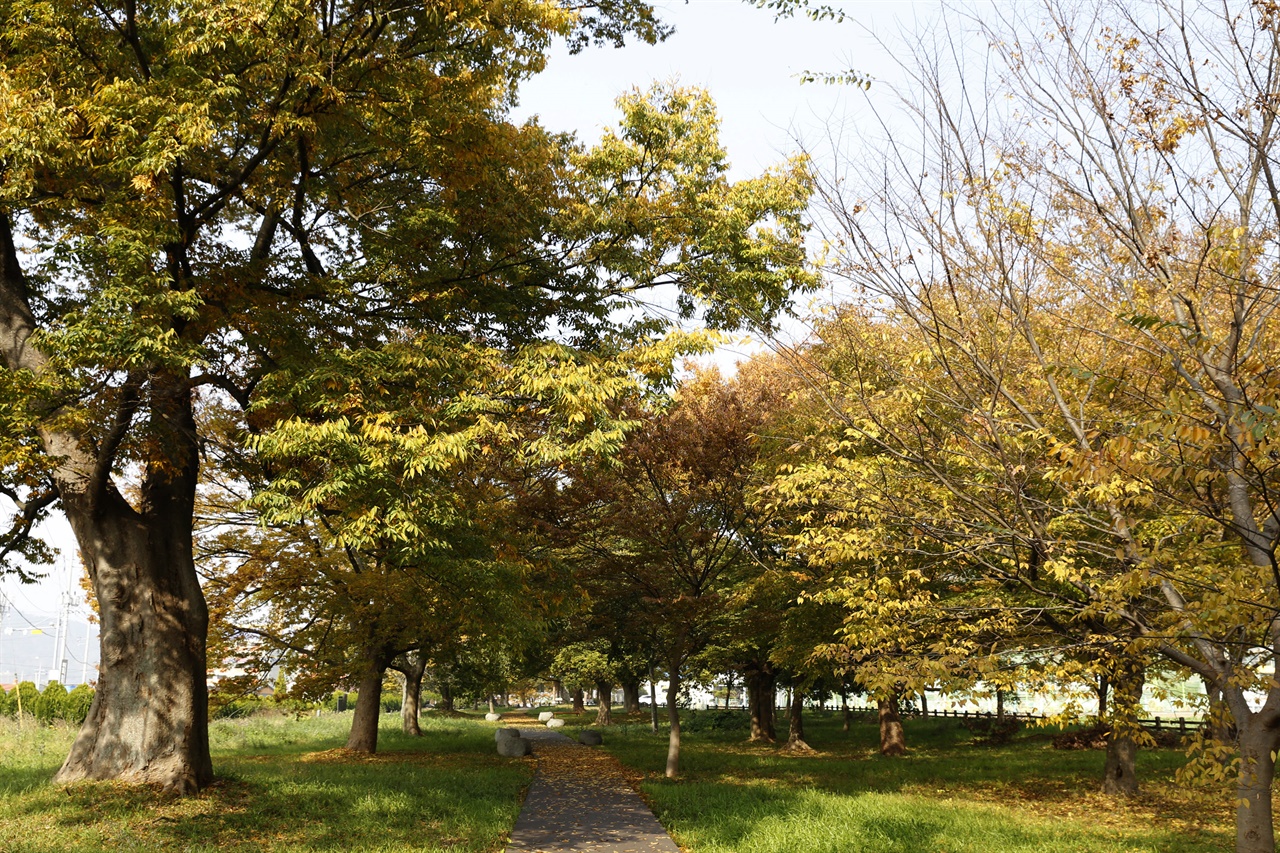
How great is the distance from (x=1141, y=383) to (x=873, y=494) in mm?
2823

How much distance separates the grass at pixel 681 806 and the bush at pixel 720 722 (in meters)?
16.4

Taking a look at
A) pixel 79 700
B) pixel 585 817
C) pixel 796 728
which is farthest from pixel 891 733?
pixel 79 700

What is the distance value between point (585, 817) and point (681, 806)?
4.90 ft

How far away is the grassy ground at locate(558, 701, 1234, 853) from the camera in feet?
31.6

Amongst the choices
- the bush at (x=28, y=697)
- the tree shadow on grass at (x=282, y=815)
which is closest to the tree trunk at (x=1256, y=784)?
the tree shadow on grass at (x=282, y=815)

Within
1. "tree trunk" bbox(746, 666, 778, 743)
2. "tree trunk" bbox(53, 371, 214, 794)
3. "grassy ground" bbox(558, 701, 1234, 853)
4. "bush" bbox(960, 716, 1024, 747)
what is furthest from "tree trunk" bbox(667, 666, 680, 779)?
"bush" bbox(960, 716, 1024, 747)

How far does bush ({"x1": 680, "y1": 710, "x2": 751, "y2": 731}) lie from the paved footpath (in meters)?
19.0

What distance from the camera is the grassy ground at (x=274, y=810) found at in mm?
8195

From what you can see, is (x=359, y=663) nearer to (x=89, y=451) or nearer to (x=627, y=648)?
(x=627, y=648)

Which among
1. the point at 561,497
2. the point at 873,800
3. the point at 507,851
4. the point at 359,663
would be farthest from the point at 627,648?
the point at 507,851

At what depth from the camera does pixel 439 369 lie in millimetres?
9188

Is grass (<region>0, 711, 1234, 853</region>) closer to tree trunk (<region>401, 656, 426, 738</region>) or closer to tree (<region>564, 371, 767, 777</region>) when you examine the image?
tree (<region>564, 371, 767, 777</region>)

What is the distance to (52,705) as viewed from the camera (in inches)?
995

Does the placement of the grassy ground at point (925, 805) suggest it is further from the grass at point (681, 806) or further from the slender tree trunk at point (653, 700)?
the slender tree trunk at point (653, 700)
